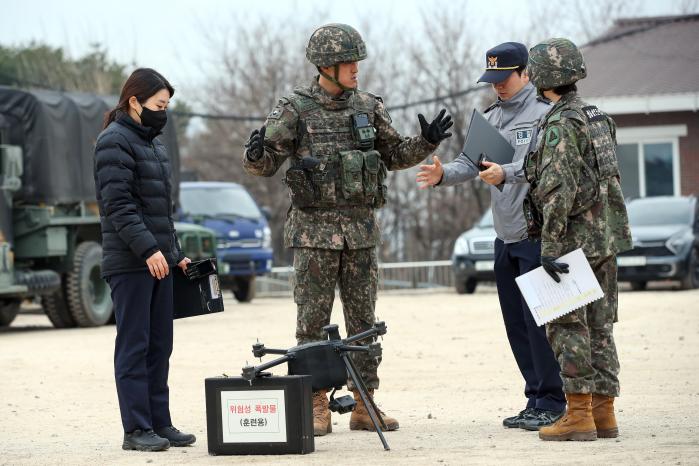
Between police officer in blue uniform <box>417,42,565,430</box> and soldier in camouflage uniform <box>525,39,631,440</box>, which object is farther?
police officer in blue uniform <box>417,42,565,430</box>

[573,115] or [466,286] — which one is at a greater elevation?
[573,115]

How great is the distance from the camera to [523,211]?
7.93m

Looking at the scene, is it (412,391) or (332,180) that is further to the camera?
(412,391)

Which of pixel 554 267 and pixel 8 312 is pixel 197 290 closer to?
pixel 554 267

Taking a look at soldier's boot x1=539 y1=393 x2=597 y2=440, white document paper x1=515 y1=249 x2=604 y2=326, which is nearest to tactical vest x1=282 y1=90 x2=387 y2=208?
white document paper x1=515 y1=249 x2=604 y2=326

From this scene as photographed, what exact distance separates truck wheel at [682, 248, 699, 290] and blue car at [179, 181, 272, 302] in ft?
21.8

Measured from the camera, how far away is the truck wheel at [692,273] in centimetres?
2235

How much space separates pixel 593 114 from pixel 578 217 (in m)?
0.54

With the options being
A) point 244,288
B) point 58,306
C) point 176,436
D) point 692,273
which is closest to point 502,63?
point 176,436

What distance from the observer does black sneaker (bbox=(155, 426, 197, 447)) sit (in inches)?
307

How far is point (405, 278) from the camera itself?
29.6 m

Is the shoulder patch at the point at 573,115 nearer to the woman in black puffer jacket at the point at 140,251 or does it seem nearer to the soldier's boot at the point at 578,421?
the soldier's boot at the point at 578,421

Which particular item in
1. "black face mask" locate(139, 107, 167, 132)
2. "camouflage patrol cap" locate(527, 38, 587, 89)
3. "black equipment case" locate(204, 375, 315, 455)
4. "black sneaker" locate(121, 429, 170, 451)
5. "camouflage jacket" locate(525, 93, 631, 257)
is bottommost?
"black sneaker" locate(121, 429, 170, 451)

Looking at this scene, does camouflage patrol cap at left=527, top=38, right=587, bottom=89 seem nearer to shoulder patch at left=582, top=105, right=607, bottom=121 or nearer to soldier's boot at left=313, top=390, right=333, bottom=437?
shoulder patch at left=582, top=105, right=607, bottom=121
